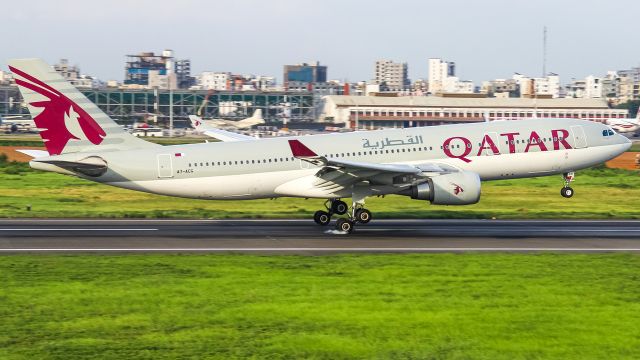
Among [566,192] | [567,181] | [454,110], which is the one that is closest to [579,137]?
[567,181]

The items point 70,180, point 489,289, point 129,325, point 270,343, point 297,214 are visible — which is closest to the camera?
point 270,343

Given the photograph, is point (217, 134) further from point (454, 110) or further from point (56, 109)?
point (454, 110)

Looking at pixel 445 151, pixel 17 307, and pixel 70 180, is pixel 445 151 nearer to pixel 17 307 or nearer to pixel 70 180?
pixel 17 307

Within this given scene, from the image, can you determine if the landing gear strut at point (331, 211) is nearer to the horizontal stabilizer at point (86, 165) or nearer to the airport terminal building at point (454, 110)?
the horizontal stabilizer at point (86, 165)

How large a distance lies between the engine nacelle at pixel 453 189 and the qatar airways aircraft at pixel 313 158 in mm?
39

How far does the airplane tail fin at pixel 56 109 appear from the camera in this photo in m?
36.2

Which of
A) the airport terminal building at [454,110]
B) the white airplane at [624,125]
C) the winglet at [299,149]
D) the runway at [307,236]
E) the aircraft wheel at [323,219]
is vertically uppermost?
the airport terminal building at [454,110]

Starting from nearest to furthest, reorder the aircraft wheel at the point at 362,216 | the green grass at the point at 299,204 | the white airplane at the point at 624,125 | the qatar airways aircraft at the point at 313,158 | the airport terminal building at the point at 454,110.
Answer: the qatar airways aircraft at the point at 313,158
the aircraft wheel at the point at 362,216
the green grass at the point at 299,204
the white airplane at the point at 624,125
the airport terminal building at the point at 454,110

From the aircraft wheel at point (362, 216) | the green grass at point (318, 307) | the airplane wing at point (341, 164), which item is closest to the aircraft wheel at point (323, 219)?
the aircraft wheel at point (362, 216)

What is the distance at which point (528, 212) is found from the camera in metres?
46.5

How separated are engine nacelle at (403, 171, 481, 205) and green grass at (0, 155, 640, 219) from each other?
849 centimetres

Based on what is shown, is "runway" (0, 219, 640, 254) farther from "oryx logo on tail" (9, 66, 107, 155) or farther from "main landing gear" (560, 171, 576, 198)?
"oryx logo on tail" (9, 66, 107, 155)

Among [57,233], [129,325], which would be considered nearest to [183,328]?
[129,325]

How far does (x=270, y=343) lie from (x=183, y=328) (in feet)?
7.10
